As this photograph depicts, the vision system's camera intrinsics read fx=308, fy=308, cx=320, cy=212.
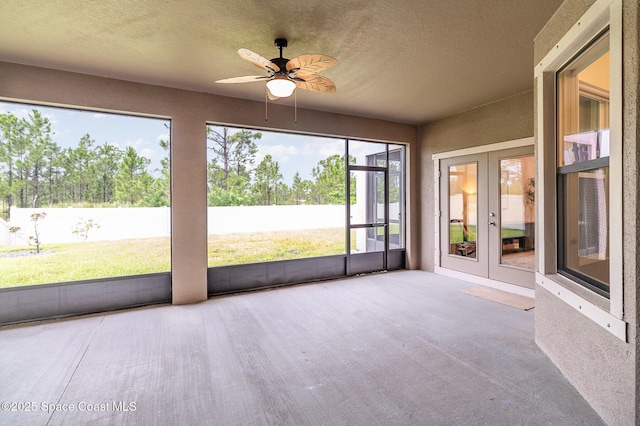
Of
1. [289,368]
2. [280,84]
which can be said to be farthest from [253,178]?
[289,368]

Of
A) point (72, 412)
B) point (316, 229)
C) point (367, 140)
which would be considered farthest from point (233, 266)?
point (367, 140)

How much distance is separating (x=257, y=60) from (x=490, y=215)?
4194 mm

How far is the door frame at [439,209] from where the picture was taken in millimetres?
4453

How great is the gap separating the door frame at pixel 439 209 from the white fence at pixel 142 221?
6.41 feet

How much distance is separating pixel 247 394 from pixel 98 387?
1.11 meters

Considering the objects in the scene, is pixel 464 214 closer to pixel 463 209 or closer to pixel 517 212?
pixel 463 209

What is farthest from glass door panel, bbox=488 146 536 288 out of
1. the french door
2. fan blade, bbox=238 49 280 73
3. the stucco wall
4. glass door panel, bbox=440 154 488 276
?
fan blade, bbox=238 49 280 73

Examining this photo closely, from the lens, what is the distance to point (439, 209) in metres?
5.76

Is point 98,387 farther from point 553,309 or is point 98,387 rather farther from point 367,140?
point 367,140

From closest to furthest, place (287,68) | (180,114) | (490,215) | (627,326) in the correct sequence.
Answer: (627,326), (287,68), (180,114), (490,215)

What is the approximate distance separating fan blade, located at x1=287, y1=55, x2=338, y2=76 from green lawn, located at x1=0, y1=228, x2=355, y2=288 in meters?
2.86

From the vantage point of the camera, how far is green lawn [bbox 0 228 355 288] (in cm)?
361

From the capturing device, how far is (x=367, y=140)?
5.73 meters

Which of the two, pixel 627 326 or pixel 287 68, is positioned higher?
pixel 287 68
